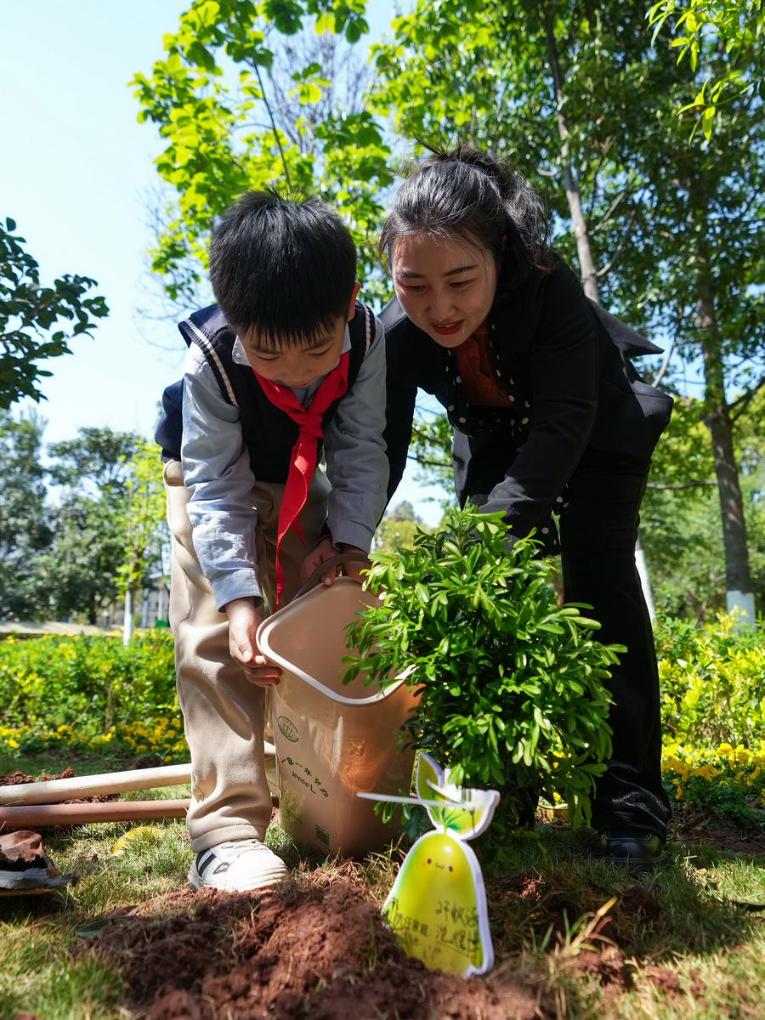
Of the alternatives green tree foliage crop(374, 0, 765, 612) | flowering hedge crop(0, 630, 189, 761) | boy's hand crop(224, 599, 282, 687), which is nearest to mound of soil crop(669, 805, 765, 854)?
boy's hand crop(224, 599, 282, 687)

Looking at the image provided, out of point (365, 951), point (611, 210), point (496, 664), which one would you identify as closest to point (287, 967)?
point (365, 951)

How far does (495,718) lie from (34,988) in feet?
2.86

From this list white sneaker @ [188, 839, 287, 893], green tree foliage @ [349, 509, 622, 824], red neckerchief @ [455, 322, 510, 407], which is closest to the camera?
green tree foliage @ [349, 509, 622, 824]

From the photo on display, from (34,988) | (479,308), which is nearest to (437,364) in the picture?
(479,308)

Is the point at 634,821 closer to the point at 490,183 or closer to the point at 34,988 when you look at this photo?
the point at 34,988

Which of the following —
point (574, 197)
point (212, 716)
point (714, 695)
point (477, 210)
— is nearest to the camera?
point (477, 210)

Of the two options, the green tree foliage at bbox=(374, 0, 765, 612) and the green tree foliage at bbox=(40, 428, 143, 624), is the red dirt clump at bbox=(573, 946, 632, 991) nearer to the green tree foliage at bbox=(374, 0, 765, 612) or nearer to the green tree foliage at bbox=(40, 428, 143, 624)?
the green tree foliage at bbox=(374, 0, 765, 612)

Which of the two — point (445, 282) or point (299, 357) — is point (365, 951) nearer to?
point (299, 357)

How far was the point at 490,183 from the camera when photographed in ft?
6.48

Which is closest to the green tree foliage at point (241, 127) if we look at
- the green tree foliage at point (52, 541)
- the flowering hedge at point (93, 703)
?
the flowering hedge at point (93, 703)

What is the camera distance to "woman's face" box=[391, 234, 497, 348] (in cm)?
188

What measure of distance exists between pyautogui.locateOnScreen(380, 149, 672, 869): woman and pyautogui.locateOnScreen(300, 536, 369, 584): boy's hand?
1.17 ft

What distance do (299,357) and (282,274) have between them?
188mm

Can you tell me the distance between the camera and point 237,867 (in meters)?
1.77
